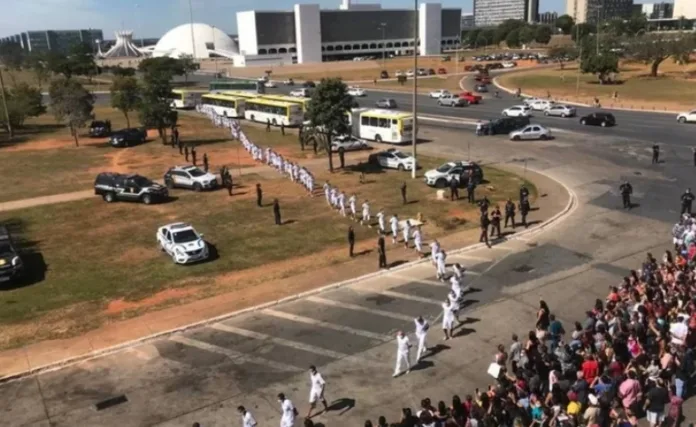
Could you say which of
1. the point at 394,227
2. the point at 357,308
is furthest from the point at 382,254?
the point at 357,308

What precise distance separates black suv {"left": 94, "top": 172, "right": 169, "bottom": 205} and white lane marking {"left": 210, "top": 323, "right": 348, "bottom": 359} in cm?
1609

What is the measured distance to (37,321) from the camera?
19.6 meters

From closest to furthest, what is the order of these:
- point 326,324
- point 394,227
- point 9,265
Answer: point 326,324, point 9,265, point 394,227

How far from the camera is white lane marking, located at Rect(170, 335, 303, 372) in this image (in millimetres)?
15955

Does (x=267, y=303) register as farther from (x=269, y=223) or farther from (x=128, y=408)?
(x=269, y=223)

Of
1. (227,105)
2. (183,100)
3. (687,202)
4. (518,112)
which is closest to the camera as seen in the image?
(687,202)

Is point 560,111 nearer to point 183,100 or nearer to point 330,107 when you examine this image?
point 330,107

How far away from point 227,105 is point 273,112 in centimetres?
945

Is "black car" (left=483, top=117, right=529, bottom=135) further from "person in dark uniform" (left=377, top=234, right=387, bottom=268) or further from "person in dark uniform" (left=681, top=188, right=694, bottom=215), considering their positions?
"person in dark uniform" (left=377, top=234, right=387, bottom=268)

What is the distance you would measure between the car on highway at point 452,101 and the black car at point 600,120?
2001 centimetres

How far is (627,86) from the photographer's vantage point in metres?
83.2

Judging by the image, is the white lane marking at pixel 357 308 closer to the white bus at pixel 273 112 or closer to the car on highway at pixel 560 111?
the white bus at pixel 273 112

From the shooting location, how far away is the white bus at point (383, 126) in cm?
4881

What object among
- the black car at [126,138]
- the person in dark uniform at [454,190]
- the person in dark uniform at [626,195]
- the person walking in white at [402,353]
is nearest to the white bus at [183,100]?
the black car at [126,138]
